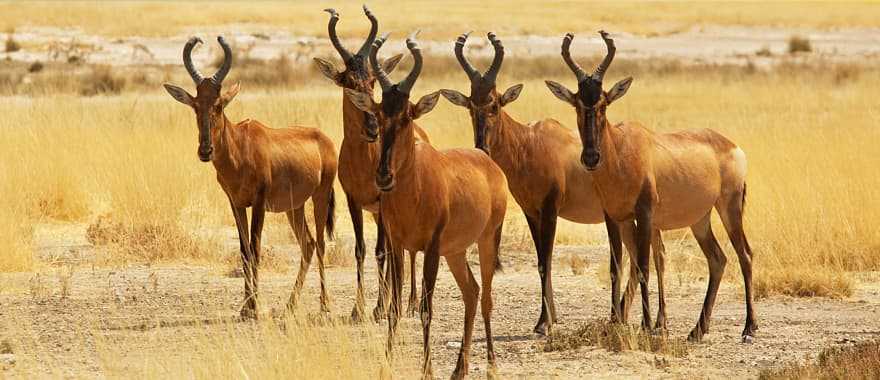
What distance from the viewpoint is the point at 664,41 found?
60.2 metres

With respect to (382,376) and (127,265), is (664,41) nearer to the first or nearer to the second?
(127,265)

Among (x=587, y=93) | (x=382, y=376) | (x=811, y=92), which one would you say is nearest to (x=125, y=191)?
(x=587, y=93)

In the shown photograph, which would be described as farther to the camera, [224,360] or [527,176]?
[527,176]

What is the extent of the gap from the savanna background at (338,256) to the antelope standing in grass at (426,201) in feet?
1.48

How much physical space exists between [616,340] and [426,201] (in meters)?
2.04

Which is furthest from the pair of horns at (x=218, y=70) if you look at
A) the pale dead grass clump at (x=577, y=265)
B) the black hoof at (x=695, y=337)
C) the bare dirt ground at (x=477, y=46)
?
the bare dirt ground at (x=477, y=46)

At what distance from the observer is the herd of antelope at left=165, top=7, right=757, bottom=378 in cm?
953

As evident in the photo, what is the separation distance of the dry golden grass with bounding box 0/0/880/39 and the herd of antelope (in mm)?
43122

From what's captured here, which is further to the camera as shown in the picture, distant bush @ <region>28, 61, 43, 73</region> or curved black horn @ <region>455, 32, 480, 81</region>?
distant bush @ <region>28, 61, 43, 73</region>

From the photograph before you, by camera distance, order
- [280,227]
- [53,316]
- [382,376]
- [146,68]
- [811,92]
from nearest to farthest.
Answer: [382,376], [53,316], [280,227], [811,92], [146,68]

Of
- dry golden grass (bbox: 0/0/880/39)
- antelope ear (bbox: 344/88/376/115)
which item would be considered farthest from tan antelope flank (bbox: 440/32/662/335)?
dry golden grass (bbox: 0/0/880/39)

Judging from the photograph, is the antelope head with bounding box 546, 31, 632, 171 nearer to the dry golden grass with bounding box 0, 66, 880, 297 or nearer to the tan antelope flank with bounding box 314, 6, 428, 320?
the tan antelope flank with bounding box 314, 6, 428, 320

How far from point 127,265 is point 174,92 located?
255cm

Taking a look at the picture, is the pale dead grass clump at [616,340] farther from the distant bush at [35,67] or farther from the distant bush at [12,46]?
the distant bush at [12,46]
